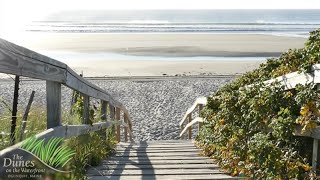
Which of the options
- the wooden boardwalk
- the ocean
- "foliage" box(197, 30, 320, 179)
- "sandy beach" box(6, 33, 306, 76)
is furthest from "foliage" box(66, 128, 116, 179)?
the ocean

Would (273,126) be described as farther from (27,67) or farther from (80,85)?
(27,67)

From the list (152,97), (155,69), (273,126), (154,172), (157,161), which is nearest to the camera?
(273,126)

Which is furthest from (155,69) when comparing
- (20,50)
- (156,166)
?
(20,50)

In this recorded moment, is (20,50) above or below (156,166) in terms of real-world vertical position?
above

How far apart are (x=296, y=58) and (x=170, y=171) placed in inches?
62.3

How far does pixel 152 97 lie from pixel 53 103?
14.3 meters

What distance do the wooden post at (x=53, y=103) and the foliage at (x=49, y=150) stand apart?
0.46ft

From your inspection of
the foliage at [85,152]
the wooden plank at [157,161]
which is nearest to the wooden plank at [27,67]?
the foliage at [85,152]

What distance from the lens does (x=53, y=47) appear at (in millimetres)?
36750

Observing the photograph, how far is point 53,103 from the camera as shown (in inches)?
131

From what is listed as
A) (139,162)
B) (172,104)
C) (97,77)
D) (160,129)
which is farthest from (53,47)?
(139,162)

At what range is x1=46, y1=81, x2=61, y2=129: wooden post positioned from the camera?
3.30 meters

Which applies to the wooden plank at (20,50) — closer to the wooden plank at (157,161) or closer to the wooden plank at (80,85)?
the wooden plank at (80,85)

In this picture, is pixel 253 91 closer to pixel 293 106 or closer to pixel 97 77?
pixel 293 106
